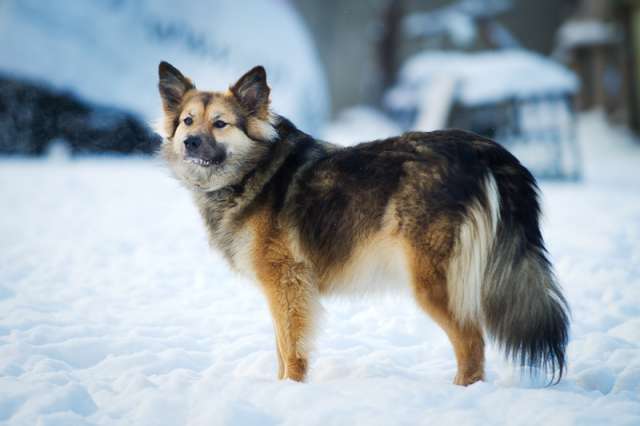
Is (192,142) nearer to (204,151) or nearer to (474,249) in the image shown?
(204,151)

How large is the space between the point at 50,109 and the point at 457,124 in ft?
27.1

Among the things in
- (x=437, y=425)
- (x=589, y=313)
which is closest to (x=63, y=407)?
(x=437, y=425)

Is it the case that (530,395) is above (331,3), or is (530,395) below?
below

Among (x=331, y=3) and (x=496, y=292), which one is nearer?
(x=496, y=292)

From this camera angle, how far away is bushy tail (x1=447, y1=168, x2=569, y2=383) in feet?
7.64

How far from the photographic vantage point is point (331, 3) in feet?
62.8

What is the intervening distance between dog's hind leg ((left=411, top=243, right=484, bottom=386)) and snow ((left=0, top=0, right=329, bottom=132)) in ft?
29.2

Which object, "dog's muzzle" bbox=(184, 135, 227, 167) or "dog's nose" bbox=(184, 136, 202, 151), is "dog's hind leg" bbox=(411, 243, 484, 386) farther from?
"dog's nose" bbox=(184, 136, 202, 151)

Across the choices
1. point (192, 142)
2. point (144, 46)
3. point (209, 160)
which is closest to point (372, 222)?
point (209, 160)

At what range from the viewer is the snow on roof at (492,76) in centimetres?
945

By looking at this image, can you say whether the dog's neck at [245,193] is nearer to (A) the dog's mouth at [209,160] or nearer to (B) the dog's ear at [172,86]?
(A) the dog's mouth at [209,160]

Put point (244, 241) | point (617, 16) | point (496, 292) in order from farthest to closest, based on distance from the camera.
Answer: point (617, 16), point (244, 241), point (496, 292)

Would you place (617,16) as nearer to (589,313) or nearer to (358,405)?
(589,313)

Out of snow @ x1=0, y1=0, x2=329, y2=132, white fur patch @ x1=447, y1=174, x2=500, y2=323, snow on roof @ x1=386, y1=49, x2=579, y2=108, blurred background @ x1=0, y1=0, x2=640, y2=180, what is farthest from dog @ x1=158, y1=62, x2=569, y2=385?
snow @ x1=0, y1=0, x2=329, y2=132
